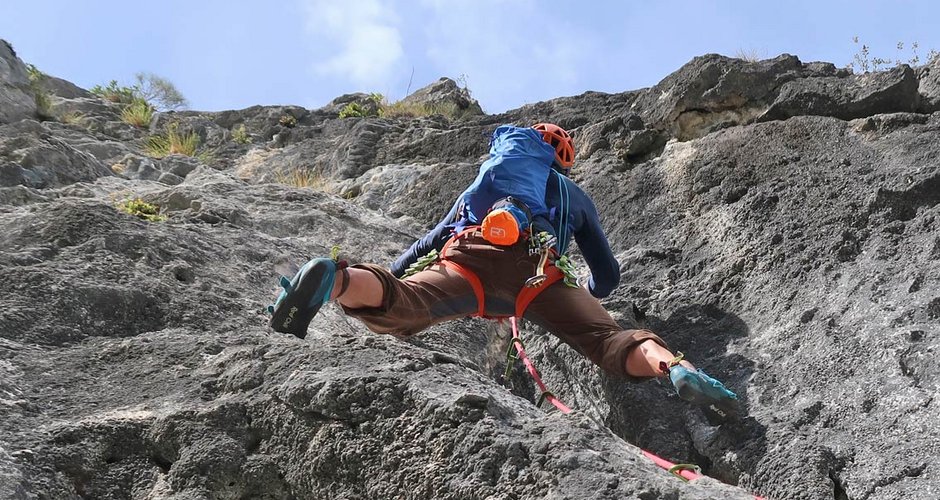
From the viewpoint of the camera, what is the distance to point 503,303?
5.17 metres

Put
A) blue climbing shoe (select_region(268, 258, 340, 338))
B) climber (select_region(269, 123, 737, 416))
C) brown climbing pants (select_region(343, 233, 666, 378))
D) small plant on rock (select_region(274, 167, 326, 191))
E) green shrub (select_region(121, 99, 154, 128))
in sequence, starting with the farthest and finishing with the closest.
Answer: green shrub (select_region(121, 99, 154, 128))
small plant on rock (select_region(274, 167, 326, 191))
brown climbing pants (select_region(343, 233, 666, 378))
climber (select_region(269, 123, 737, 416))
blue climbing shoe (select_region(268, 258, 340, 338))

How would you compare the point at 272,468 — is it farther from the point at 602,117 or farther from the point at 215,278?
the point at 602,117

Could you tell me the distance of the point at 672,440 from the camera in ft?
15.4

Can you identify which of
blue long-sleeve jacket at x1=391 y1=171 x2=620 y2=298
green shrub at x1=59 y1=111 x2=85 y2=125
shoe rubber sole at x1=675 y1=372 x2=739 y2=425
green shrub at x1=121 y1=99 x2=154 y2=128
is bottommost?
shoe rubber sole at x1=675 y1=372 x2=739 y2=425

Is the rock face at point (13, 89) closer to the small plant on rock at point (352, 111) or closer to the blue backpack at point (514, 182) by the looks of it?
the small plant on rock at point (352, 111)

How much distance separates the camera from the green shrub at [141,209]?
637 centimetres

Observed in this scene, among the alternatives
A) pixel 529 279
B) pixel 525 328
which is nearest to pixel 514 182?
pixel 529 279

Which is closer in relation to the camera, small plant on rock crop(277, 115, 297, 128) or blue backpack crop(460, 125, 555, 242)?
blue backpack crop(460, 125, 555, 242)

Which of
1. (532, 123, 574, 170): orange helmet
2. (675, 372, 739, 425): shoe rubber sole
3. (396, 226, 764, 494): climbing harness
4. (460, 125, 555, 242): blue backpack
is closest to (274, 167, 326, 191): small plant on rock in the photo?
(532, 123, 574, 170): orange helmet

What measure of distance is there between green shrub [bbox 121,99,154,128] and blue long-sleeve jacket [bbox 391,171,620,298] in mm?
6331

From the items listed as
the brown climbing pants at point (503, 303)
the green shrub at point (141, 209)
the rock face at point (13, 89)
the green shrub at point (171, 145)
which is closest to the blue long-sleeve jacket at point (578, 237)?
the brown climbing pants at point (503, 303)

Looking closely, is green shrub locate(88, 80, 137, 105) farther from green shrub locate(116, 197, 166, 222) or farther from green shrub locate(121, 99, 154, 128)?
green shrub locate(116, 197, 166, 222)

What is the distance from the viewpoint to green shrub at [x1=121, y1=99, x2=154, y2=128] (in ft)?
36.0

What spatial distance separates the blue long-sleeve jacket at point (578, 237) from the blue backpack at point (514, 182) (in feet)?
0.30
